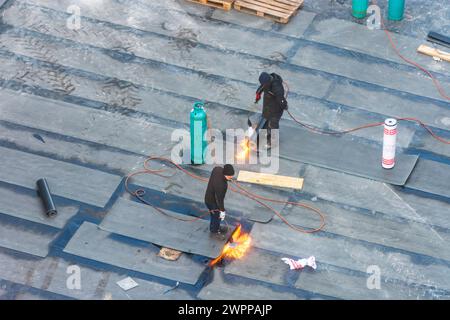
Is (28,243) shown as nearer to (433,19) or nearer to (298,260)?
(298,260)

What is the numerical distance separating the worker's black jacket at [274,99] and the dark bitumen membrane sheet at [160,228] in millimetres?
2639

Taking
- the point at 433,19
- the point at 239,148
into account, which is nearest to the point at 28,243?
the point at 239,148

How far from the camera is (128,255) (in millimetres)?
17984

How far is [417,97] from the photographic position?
21375 mm

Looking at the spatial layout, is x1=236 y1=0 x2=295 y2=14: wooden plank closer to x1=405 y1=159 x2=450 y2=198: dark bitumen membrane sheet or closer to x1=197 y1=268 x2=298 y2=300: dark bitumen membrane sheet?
x1=405 y1=159 x2=450 y2=198: dark bitumen membrane sheet

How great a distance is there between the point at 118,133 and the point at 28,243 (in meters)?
3.33

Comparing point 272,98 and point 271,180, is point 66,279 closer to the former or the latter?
point 271,180

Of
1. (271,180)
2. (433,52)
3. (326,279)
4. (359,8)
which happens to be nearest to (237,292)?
(326,279)

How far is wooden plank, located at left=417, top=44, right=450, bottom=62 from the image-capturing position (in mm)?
22203

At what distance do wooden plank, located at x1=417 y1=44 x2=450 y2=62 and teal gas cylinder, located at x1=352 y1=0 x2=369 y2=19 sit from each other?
1.64m

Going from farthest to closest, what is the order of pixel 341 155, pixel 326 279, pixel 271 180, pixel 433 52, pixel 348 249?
pixel 433 52
pixel 341 155
pixel 271 180
pixel 348 249
pixel 326 279

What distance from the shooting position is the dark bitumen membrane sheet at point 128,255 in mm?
17672

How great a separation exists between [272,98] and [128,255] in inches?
162
